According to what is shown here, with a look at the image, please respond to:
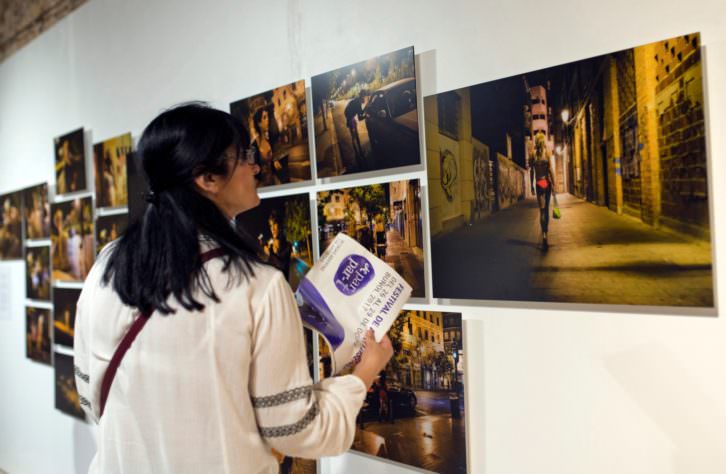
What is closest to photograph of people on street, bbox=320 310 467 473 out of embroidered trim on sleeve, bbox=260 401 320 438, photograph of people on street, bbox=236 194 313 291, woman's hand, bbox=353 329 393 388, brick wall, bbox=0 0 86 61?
woman's hand, bbox=353 329 393 388

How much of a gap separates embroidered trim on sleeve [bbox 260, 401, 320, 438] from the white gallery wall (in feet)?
1.93

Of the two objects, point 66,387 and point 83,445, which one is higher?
point 66,387

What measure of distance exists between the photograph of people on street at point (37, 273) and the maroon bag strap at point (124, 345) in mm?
2372

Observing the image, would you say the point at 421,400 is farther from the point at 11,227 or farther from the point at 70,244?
the point at 11,227

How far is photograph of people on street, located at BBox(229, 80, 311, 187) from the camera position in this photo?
72.9 inches

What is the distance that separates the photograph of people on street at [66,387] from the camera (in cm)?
288

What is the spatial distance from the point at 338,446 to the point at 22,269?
10.3ft

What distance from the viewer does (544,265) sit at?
4.39ft

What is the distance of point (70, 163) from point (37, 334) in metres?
1.06

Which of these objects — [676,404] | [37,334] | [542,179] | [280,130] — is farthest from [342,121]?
[37,334]

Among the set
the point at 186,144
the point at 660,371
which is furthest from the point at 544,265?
the point at 186,144

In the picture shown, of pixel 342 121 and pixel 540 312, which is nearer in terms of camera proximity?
pixel 540 312

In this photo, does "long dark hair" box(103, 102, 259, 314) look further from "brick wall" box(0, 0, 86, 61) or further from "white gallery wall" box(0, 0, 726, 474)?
"brick wall" box(0, 0, 86, 61)

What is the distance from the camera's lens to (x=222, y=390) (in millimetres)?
1021
